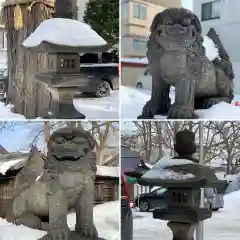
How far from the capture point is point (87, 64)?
2.09 m

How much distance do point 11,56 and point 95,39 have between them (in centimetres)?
37

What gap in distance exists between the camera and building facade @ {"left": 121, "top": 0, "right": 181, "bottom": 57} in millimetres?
A: 2096

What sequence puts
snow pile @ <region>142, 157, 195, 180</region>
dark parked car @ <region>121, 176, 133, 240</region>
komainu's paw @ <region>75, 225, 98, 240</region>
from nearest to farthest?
snow pile @ <region>142, 157, 195, 180</region>
komainu's paw @ <region>75, 225, 98, 240</region>
dark parked car @ <region>121, 176, 133, 240</region>

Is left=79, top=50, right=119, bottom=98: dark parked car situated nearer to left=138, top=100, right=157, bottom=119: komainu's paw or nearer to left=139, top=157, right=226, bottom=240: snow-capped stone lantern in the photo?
left=138, top=100, right=157, bottom=119: komainu's paw

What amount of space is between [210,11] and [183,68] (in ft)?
1.04

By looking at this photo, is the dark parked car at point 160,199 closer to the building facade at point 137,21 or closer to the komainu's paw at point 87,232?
the komainu's paw at point 87,232

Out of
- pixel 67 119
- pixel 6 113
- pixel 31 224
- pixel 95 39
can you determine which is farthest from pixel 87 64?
pixel 31 224

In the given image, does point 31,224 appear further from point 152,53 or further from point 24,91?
point 152,53

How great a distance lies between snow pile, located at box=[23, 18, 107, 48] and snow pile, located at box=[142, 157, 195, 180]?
21.2 inches

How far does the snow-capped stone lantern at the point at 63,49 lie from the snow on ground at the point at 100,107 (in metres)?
0.04

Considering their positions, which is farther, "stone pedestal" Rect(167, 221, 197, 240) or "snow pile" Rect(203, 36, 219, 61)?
"snow pile" Rect(203, 36, 219, 61)

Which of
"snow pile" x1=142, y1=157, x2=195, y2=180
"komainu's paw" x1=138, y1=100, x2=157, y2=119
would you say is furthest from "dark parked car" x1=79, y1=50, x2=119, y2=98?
"snow pile" x1=142, y1=157, x2=195, y2=180

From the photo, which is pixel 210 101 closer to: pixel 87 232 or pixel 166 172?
pixel 166 172

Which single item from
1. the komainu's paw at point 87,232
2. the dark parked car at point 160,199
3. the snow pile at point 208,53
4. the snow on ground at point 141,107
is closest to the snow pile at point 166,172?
the dark parked car at point 160,199
